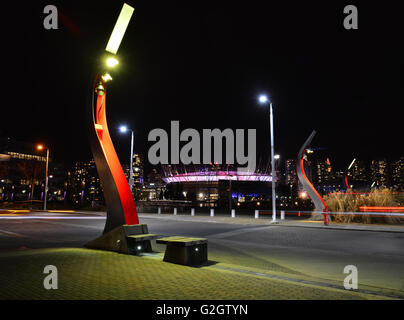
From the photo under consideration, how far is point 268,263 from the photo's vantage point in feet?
27.7

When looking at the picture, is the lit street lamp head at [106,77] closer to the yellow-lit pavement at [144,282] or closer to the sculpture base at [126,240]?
the sculpture base at [126,240]

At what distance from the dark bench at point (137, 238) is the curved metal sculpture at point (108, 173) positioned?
35 cm

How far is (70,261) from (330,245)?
31.1ft

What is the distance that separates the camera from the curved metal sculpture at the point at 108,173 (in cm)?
984

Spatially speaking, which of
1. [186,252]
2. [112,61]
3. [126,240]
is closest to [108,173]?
[126,240]

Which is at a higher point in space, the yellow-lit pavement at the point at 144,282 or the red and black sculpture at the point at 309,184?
the red and black sculpture at the point at 309,184

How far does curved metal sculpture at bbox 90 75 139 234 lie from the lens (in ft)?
32.3

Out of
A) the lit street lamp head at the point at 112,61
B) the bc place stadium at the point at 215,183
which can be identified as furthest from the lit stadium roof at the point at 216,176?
the lit street lamp head at the point at 112,61

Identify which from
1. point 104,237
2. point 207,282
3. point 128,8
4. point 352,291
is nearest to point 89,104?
point 128,8

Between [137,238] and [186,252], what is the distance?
2119 mm

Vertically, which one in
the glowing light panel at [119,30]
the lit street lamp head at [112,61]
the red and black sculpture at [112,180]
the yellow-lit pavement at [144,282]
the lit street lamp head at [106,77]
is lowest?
the yellow-lit pavement at [144,282]

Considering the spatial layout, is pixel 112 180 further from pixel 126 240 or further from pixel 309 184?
pixel 309 184

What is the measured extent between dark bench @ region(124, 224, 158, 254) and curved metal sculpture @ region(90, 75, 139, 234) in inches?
13.9
